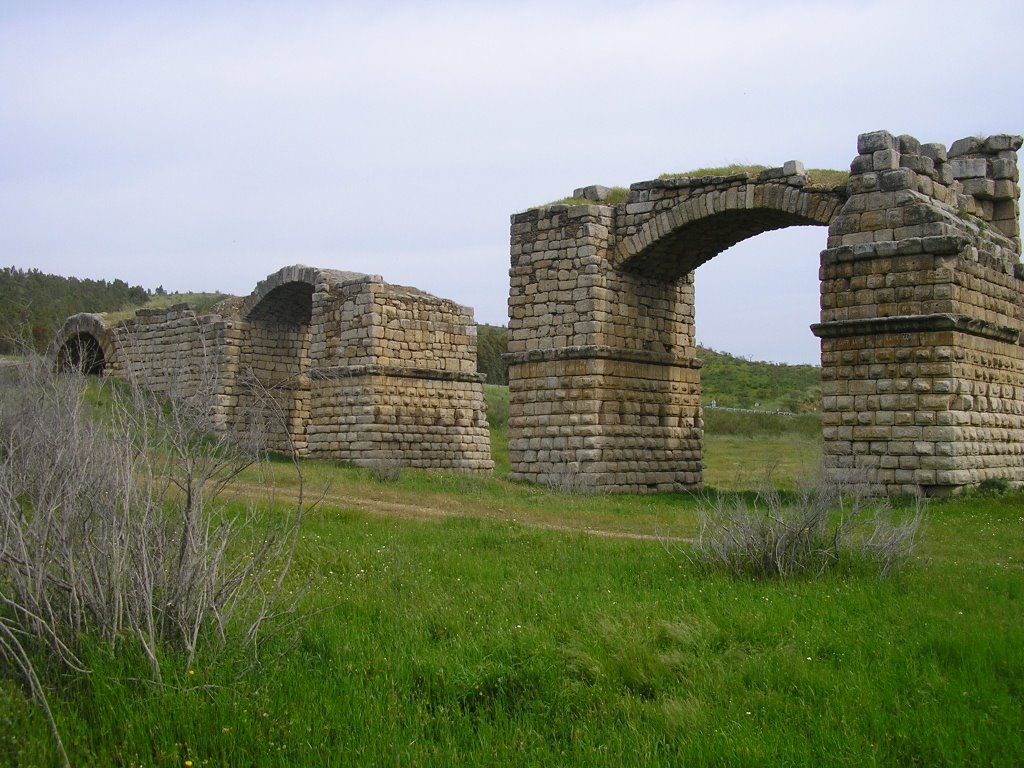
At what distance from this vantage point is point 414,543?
9266 millimetres

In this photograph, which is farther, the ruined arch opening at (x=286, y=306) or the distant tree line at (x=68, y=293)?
the distant tree line at (x=68, y=293)

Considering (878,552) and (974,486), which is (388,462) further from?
(878,552)

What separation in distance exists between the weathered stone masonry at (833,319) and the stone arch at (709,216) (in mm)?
30

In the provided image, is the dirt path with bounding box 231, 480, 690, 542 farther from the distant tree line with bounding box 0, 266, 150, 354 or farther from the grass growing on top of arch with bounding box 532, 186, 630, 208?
the distant tree line with bounding box 0, 266, 150, 354

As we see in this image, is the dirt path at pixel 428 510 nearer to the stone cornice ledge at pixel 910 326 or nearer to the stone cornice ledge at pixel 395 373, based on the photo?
the stone cornice ledge at pixel 910 326

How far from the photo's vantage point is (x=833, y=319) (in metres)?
13.8

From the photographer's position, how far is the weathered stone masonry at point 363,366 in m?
20.6

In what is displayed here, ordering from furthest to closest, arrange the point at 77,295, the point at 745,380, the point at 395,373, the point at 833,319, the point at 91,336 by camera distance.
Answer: the point at 77,295, the point at 745,380, the point at 91,336, the point at 395,373, the point at 833,319

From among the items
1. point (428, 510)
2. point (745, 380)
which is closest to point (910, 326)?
point (428, 510)

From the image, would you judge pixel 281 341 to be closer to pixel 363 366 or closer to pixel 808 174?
pixel 363 366

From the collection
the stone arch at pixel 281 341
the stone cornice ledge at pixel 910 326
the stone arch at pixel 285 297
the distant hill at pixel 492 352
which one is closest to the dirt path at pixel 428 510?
the stone cornice ledge at pixel 910 326

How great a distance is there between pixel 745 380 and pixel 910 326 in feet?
111

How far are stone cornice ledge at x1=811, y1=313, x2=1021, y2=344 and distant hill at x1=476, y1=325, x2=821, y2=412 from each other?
2471 cm

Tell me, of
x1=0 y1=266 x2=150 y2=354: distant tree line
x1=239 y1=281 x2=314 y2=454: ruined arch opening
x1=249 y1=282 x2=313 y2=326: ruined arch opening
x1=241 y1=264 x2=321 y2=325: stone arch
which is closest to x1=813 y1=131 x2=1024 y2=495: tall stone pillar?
x1=241 y1=264 x2=321 y2=325: stone arch
